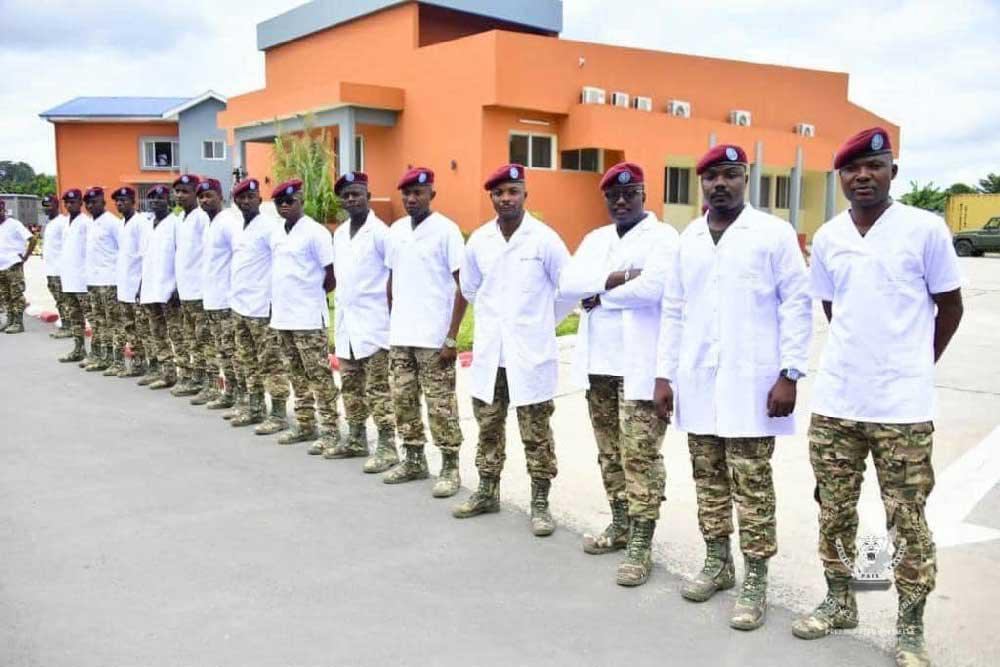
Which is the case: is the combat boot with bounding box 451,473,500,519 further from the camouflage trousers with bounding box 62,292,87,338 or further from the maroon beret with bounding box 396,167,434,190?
the camouflage trousers with bounding box 62,292,87,338

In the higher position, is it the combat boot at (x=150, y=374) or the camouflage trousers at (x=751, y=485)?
the camouflage trousers at (x=751, y=485)

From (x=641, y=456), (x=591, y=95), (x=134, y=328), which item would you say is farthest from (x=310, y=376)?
(x=591, y=95)

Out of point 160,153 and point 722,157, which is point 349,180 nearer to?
point 722,157

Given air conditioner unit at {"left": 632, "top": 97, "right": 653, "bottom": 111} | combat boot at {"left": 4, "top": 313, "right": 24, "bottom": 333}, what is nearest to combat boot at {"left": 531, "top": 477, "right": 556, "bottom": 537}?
combat boot at {"left": 4, "top": 313, "right": 24, "bottom": 333}

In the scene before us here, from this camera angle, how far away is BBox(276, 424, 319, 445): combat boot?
7.19 metres

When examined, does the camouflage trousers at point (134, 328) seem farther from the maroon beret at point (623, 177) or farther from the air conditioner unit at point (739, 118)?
the air conditioner unit at point (739, 118)

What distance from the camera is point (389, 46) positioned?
22.9m

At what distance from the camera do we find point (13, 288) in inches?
545

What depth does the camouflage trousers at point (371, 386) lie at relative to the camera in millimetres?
6516

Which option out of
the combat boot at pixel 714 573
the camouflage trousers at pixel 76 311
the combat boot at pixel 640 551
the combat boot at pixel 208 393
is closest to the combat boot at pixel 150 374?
the combat boot at pixel 208 393

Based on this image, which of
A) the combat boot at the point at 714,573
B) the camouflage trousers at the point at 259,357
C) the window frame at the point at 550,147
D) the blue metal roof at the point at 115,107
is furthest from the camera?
the blue metal roof at the point at 115,107

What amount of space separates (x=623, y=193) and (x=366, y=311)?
8.45 ft

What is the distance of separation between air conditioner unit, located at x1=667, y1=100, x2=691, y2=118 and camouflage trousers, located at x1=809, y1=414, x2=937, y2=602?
2105 cm

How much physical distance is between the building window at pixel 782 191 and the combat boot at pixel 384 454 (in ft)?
80.1
